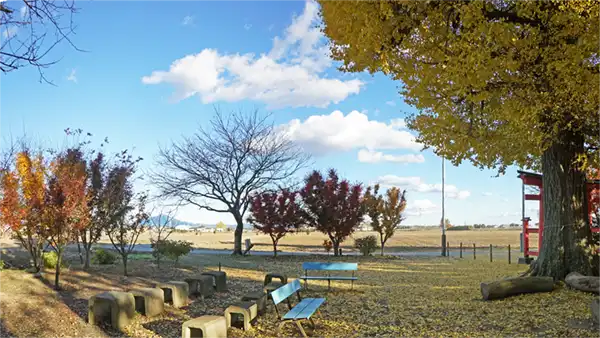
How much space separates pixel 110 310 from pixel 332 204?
16.5 metres

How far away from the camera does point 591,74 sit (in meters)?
8.30

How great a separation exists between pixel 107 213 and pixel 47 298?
5.31m

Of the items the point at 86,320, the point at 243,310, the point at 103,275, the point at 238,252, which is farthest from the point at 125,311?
the point at 238,252

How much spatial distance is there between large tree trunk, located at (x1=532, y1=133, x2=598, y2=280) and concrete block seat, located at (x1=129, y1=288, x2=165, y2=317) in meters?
8.10

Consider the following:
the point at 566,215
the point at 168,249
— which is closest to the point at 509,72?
the point at 566,215

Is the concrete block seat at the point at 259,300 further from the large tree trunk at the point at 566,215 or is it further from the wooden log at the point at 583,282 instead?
the large tree trunk at the point at 566,215

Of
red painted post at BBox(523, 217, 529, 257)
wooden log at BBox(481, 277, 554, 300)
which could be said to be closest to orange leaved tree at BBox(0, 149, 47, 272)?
wooden log at BBox(481, 277, 554, 300)

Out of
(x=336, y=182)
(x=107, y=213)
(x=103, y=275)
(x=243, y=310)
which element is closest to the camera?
(x=243, y=310)

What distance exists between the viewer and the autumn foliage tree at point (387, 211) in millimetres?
25750

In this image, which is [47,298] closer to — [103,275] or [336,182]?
[103,275]

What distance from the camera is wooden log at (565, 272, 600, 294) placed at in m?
9.43

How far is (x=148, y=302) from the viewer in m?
7.59

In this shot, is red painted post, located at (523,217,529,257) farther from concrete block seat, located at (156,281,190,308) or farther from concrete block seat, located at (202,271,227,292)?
concrete block seat, located at (156,281,190,308)

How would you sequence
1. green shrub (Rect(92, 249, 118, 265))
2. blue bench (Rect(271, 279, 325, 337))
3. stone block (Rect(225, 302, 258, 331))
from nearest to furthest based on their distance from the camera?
blue bench (Rect(271, 279, 325, 337)), stone block (Rect(225, 302, 258, 331)), green shrub (Rect(92, 249, 118, 265))
